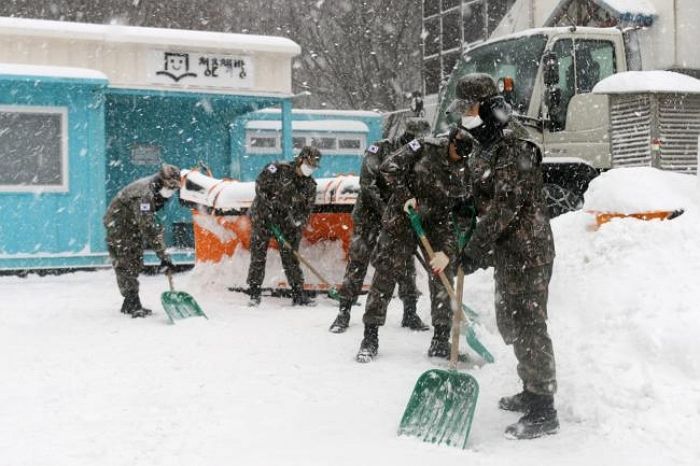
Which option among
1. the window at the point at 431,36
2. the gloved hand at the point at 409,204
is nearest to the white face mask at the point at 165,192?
the gloved hand at the point at 409,204

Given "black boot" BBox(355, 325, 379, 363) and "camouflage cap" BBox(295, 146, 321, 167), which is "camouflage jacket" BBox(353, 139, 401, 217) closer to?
"black boot" BBox(355, 325, 379, 363)

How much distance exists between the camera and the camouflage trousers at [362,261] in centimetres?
764

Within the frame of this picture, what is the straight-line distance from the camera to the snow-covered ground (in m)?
4.42

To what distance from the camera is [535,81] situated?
9.79 meters

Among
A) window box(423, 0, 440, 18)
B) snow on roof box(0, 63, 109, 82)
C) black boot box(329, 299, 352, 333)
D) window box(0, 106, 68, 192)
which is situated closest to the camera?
black boot box(329, 299, 352, 333)

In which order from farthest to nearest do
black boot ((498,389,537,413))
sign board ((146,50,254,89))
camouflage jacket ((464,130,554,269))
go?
sign board ((146,50,254,89))
black boot ((498,389,537,413))
camouflage jacket ((464,130,554,269))

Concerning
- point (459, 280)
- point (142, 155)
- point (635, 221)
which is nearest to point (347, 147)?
point (142, 155)

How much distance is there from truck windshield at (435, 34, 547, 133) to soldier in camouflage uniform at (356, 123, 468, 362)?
3621 mm

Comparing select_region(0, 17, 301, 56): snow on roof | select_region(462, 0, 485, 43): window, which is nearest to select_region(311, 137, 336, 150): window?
select_region(0, 17, 301, 56): snow on roof

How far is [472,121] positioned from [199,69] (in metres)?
10.3

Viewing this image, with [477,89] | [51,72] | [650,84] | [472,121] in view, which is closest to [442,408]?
[472,121]

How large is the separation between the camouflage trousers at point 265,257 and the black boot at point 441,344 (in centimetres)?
328

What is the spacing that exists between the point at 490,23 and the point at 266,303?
16551 mm

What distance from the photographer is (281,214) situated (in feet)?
31.7
